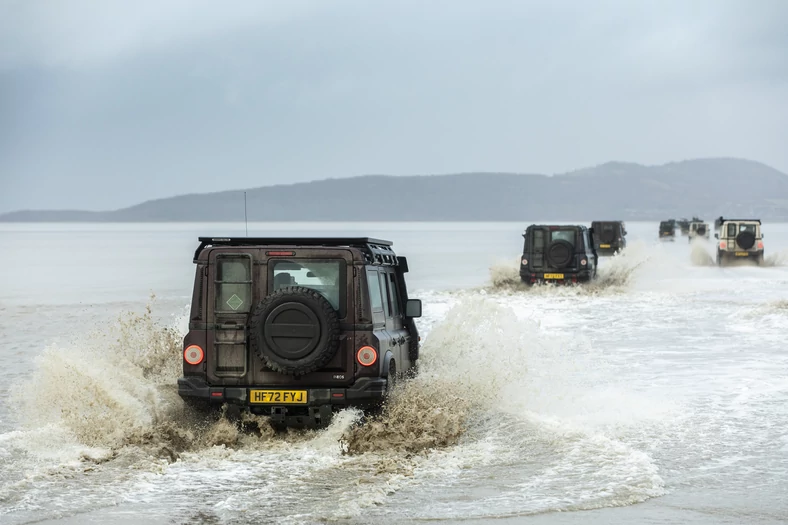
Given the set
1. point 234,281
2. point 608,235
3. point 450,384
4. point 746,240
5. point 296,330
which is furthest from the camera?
point 608,235

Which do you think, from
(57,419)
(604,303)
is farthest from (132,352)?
(604,303)

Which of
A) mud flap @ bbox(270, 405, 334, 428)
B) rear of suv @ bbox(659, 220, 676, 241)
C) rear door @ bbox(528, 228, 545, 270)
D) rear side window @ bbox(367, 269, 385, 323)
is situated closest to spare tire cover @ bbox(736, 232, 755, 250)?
rear door @ bbox(528, 228, 545, 270)

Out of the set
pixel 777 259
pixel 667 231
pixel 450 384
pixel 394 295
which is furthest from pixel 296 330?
pixel 667 231

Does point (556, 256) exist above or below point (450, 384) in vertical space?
above

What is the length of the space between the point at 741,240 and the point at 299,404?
3461 cm

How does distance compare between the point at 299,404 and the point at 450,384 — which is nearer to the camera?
the point at 299,404

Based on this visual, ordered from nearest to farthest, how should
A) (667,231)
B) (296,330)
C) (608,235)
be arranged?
(296,330), (608,235), (667,231)

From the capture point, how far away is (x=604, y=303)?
24.7 m

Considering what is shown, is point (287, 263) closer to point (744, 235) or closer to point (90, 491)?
point (90, 491)

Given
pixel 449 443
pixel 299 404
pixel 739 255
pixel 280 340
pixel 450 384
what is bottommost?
pixel 449 443

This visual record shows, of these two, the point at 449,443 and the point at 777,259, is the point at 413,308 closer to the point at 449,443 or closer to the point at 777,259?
the point at 449,443

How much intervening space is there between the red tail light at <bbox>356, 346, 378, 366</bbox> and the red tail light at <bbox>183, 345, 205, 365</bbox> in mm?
1262

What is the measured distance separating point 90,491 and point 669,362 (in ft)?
31.1

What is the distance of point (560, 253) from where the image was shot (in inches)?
1072
